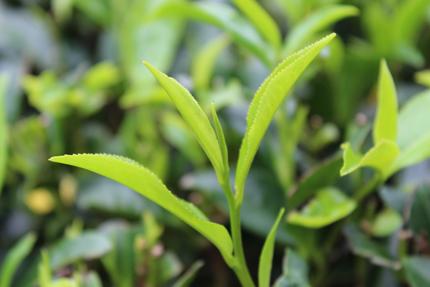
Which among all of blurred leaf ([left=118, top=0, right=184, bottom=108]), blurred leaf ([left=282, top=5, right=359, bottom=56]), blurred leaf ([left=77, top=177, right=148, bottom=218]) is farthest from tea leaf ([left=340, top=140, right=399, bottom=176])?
blurred leaf ([left=118, top=0, right=184, bottom=108])

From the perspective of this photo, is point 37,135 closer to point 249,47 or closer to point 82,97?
point 82,97

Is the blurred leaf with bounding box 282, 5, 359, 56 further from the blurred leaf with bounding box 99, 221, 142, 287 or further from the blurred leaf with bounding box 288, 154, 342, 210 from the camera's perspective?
the blurred leaf with bounding box 99, 221, 142, 287

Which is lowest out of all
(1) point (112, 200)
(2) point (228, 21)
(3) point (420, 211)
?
(1) point (112, 200)

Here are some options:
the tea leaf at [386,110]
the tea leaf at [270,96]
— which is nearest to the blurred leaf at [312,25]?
the tea leaf at [386,110]

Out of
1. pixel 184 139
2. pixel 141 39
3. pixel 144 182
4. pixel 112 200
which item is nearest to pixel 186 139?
pixel 184 139

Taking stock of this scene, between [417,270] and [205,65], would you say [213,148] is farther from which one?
[205,65]

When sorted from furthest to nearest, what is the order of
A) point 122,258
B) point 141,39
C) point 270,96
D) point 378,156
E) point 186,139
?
point 141,39 → point 186,139 → point 122,258 → point 378,156 → point 270,96
